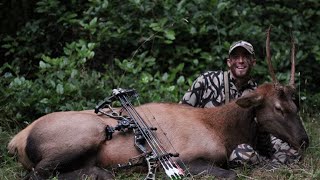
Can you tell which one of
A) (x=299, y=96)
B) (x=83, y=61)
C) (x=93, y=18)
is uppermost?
(x=93, y=18)

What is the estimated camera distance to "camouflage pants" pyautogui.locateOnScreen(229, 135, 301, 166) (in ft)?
18.0

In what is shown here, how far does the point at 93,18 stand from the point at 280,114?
412 centimetres

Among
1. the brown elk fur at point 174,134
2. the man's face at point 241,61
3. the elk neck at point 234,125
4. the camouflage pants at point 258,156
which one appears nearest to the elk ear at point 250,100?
the brown elk fur at point 174,134

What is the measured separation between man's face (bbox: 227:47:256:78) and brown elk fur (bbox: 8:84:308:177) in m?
0.65

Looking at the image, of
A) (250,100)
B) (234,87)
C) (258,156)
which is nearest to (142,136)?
(250,100)

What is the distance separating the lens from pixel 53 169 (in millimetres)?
5039

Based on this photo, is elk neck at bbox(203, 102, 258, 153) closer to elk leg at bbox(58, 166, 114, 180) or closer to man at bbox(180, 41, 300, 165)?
man at bbox(180, 41, 300, 165)

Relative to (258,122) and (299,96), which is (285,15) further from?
(258,122)

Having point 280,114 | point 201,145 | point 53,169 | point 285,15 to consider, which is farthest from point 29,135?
point 285,15

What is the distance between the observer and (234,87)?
20.7 feet

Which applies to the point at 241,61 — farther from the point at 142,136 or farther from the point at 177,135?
the point at 142,136

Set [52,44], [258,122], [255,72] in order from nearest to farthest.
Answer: [258,122]
[255,72]
[52,44]

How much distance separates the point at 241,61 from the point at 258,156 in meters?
1.15

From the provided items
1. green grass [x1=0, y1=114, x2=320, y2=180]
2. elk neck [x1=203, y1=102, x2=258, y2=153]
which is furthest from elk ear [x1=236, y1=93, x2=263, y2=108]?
green grass [x1=0, y1=114, x2=320, y2=180]
